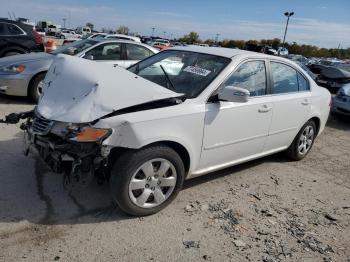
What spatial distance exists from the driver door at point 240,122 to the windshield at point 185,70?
0.69 feet

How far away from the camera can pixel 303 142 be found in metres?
5.77

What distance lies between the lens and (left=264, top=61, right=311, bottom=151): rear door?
4.84 metres

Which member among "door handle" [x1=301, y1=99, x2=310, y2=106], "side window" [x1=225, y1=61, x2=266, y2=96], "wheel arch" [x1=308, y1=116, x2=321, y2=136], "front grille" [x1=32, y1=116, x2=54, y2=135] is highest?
"side window" [x1=225, y1=61, x2=266, y2=96]

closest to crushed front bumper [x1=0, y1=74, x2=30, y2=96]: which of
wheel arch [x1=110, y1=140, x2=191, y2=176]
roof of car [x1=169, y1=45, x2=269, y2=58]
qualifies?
roof of car [x1=169, y1=45, x2=269, y2=58]

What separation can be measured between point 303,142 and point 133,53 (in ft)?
15.2

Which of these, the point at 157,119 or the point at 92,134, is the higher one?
the point at 157,119

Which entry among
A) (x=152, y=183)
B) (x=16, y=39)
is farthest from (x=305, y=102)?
(x=16, y=39)

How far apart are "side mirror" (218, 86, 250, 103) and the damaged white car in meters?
0.01

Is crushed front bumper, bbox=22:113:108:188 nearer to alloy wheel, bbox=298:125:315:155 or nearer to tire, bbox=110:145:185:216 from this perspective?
tire, bbox=110:145:185:216

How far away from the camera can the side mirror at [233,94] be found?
382 centimetres

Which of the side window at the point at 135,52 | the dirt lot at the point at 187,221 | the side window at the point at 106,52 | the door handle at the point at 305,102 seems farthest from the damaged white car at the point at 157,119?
the side window at the point at 135,52

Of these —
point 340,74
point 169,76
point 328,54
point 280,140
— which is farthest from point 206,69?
point 328,54

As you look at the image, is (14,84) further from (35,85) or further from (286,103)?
(286,103)

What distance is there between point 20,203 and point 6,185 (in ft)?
1.47
